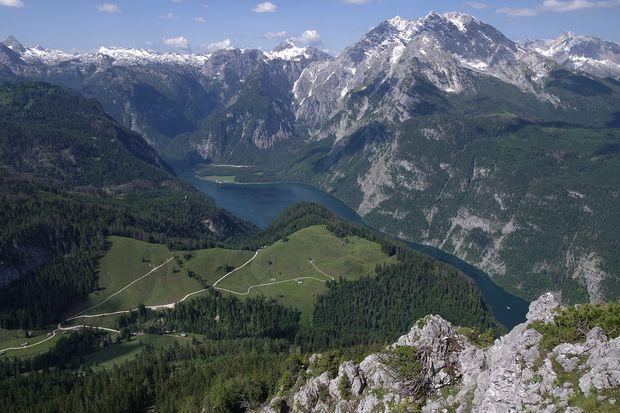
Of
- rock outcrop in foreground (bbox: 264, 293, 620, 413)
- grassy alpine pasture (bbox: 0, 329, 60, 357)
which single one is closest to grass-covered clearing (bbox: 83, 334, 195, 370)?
grassy alpine pasture (bbox: 0, 329, 60, 357)

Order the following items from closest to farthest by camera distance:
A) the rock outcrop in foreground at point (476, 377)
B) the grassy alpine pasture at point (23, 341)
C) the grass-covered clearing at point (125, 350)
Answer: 1. the rock outcrop in foreground at point (476, 377)
2. the grass-covered clearing at point (125, 350)
3. the grassy alpine pasture at point (23, 341)

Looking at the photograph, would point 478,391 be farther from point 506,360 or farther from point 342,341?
point 342,341

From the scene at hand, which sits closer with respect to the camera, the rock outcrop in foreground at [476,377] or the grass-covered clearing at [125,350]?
the rock outcrop in foreground at [476,377]

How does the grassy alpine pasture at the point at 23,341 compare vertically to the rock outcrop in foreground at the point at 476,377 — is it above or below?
below

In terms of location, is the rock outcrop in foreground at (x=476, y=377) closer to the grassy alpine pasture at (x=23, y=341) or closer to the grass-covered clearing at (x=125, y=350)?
the grass-covered clearing at (x=125, y=350)

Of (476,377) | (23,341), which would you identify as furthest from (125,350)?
(476,377)

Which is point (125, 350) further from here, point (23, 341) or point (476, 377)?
point (476, 377)

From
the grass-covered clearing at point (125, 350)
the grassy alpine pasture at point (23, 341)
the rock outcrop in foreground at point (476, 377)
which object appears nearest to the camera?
the rock outcrop in foreground at point (476, 377)

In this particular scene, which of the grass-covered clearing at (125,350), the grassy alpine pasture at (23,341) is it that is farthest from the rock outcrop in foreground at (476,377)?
the grassy alpine pasture at (23,341)
